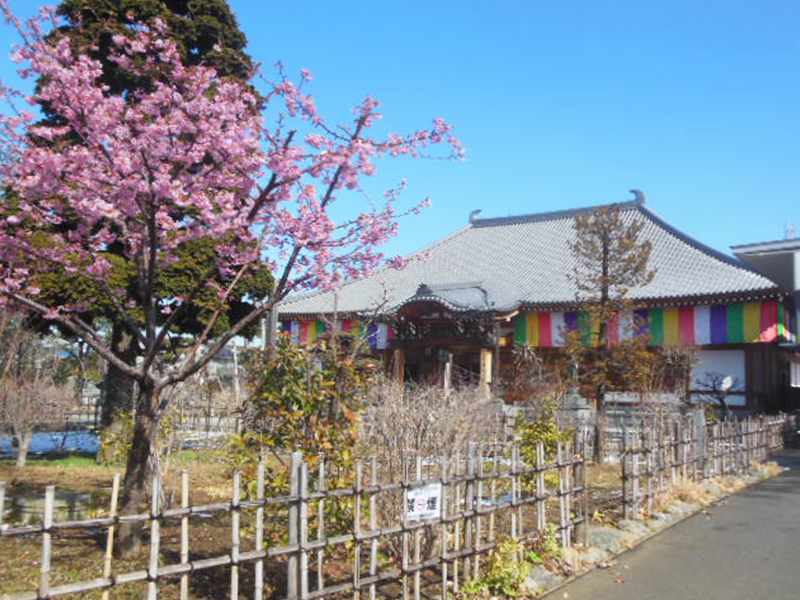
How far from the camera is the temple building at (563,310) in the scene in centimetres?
1861

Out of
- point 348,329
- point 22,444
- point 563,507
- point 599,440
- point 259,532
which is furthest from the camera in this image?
point 348,329

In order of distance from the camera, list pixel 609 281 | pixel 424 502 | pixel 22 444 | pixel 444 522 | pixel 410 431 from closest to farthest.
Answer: pixel 424 502 < pixel 444 522 < pixel 410 431 < pixel 22 444 < pixel 609 281

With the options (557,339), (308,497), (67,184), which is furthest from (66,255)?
(557,339)

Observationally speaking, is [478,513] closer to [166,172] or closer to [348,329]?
[166,172]

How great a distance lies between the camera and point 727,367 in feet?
62.8

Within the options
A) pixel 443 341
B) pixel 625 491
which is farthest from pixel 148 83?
pixel 443 341

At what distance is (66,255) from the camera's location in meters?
5.94

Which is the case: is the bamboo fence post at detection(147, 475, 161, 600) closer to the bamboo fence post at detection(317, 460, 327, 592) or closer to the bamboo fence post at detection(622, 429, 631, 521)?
the bamboo fence post at detection(317, 460, 327, 592)

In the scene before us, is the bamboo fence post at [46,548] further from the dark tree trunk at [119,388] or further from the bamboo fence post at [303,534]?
the dark tree trunk at [119,388]

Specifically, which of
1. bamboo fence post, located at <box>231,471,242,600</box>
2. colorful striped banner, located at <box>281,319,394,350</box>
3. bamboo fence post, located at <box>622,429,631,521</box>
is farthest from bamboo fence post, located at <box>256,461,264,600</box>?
colorful striped banner, located at <box>281,319,394,350</box>

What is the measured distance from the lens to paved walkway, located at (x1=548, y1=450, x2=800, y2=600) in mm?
5625

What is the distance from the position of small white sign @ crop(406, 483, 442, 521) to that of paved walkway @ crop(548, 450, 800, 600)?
1.31 meters

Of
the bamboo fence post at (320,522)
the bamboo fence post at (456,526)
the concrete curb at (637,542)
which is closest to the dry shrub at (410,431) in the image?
the bamboo fence post at (456,526)

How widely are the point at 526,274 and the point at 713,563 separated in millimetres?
17998
